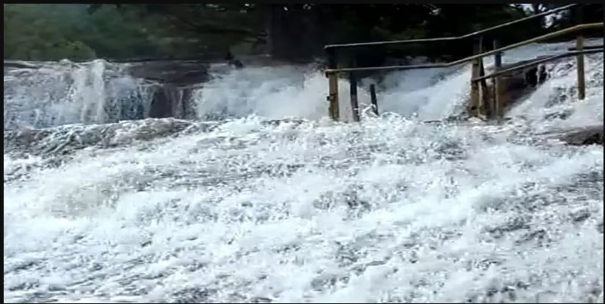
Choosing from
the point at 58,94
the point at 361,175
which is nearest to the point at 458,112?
the point at 361,175

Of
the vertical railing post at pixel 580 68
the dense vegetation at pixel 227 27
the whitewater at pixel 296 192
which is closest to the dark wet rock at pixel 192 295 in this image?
the whitewater at pixel 296 192

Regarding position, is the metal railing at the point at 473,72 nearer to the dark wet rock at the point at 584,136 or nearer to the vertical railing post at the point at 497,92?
the vertical railing post at the point at 497,92

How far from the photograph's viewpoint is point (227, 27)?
102 inches

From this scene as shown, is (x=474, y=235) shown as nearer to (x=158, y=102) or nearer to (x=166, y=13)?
(x=166, y=13)

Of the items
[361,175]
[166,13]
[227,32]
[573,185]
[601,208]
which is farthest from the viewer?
[227,32]

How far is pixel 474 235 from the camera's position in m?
1.73

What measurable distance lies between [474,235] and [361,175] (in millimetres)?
458

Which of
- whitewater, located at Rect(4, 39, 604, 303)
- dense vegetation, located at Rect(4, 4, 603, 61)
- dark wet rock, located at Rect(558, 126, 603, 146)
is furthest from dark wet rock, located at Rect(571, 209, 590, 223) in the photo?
dense vegetation, located at Rect(4, 4, 603, 61)

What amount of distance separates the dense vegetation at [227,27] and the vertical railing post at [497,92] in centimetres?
7

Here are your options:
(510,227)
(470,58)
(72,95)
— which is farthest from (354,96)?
(510,227)

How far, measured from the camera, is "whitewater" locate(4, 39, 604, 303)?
5.08ft

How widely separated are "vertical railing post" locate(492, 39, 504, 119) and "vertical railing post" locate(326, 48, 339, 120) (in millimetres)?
498

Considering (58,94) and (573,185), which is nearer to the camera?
(573,185)

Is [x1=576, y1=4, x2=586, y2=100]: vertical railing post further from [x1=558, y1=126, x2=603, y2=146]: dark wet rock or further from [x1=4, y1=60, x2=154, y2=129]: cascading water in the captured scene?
[x1=4, y1=60, x2=154, y2=129]: cascading water
